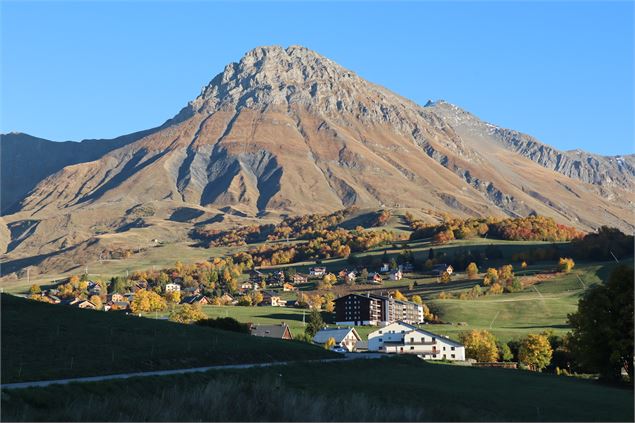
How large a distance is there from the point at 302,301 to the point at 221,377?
→ 13637cm

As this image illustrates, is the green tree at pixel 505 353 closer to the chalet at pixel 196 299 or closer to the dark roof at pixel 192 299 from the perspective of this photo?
the chalet at pixel 196 299

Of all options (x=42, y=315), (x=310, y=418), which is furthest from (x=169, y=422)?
(x=42, y=315)

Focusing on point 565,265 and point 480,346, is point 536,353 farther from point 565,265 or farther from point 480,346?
point 565,265

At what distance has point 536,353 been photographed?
320ft

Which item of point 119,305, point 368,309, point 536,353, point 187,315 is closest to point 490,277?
point 368,309

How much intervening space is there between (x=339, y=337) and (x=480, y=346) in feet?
70.3

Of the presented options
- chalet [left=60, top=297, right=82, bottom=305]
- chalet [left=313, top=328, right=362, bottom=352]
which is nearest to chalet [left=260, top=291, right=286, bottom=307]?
chalet [left=60, top=297, right=82, bottom=305]

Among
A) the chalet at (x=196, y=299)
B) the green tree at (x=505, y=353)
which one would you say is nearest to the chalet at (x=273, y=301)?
the chalet at (x=196, y=299)

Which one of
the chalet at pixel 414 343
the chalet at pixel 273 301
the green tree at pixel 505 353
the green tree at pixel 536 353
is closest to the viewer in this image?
the green tree at pixel 536 353

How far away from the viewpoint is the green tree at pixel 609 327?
61.7m

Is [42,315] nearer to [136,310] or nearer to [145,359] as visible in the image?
[145,359]

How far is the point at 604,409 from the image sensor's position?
153 ft

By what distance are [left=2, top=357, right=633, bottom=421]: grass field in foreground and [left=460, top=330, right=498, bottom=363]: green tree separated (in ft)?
145

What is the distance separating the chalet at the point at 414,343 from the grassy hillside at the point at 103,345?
37445 mm
